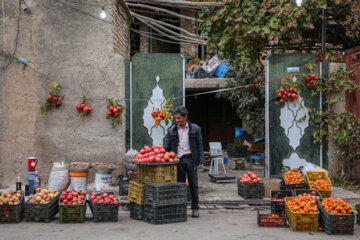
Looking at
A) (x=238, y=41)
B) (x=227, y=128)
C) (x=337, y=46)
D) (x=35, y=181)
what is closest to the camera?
(x=35, y=181)

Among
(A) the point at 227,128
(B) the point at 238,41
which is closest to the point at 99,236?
(B) the point at 238,41

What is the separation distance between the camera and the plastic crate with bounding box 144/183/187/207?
6.17 meters

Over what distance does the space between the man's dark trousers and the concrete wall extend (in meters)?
2.94

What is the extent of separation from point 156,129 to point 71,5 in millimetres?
3523

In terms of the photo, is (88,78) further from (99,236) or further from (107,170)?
(99,236)

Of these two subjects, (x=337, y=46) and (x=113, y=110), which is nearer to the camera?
(x=113, y=110)

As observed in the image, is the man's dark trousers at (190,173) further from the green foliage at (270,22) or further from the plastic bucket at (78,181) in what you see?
the green foliage at (270,22)

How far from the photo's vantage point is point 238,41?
33.5ft

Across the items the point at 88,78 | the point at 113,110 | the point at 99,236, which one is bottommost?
the point at 99,236

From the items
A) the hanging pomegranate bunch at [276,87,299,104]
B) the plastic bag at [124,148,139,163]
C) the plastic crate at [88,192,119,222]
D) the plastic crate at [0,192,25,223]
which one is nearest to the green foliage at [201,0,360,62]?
the hanging pomegranate bunch at [276,87,299,104]

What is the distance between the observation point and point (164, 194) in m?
6.22

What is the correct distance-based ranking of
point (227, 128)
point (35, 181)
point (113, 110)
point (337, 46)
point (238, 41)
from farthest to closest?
point (227, 128)
point (337, 46)
point (238, 41)
point (113, 110)
point (35, 181)

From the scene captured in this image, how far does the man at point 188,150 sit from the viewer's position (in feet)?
22.3

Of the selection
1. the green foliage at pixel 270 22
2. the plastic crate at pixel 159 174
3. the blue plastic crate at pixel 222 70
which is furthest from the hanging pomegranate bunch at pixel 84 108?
the blue plastic crate at pixel 222 70
